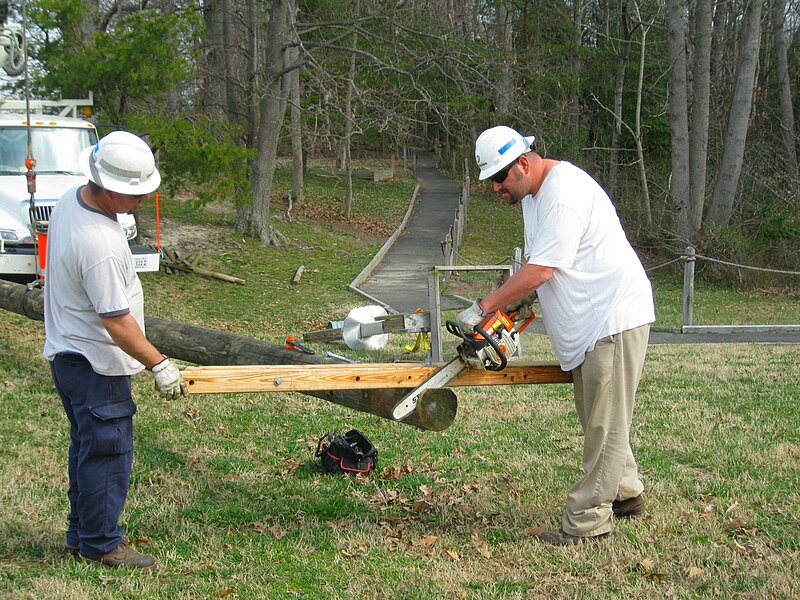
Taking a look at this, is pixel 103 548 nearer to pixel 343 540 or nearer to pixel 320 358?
pixel 343 540

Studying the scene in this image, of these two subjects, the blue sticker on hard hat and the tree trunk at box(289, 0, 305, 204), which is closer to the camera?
the blue sticker on hard hat

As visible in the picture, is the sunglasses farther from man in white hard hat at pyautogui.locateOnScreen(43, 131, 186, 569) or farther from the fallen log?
man in white hard hat at pyautogui.locateOnScreen(43, 131, 186, 569)

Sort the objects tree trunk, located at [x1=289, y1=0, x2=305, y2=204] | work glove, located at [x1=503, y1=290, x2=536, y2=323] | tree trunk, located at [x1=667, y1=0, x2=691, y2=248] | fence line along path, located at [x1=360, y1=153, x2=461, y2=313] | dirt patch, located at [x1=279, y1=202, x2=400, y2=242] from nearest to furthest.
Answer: work glove, located at [x1=503, y1=290, x2=536, y2=323]
fence line along path, located at [x1=360, y1=153, x2=461, y2=313]
tree trunk, located at [x1=667, y1=0, x2=691, y2=248]
tree trunk, located at [x1=289, y1=0, x2=305, y2=204]
dirt patch, located at [x1=279, y1=202, x2=400, y2=242]

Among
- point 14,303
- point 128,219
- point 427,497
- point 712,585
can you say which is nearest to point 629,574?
point 712,585

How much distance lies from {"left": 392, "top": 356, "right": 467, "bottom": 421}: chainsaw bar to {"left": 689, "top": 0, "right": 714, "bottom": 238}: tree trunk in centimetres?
2293

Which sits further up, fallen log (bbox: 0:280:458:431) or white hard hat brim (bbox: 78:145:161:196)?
white hard hat brim (bbox: 78:145:161:196)

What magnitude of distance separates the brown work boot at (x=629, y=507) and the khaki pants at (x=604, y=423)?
35 centimetres

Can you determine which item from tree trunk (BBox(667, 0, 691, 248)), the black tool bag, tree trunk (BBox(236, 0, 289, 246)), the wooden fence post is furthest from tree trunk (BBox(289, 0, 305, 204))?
the black tool bag

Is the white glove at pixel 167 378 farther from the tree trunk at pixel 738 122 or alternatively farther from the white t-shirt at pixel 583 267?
the tree trunk at pixel 738 122

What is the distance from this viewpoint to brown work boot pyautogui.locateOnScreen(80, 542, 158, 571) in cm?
446

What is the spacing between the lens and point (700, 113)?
89.3 feet

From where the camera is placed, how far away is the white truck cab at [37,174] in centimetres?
1320

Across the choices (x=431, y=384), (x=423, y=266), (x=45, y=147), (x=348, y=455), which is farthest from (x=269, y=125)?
(x=431, y=384)

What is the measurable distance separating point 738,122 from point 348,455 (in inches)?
923
